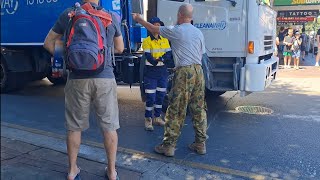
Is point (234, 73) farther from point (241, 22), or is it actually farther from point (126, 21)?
point (126, 21)

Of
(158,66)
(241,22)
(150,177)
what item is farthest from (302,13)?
(150,177)

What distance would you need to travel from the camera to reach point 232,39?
5.82m

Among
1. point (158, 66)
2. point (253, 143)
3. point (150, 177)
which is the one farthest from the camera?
point (158, 66)

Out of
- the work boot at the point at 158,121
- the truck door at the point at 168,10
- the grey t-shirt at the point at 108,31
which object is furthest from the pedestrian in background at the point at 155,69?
the grey t-shirt at the point at 108,31

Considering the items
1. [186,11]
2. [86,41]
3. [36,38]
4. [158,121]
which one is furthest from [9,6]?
[86,41]

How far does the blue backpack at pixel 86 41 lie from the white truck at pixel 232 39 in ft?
8.50

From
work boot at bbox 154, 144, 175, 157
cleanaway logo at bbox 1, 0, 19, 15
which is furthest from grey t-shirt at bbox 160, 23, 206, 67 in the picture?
cleanaway logo at bbox 1, 0, 19, 15

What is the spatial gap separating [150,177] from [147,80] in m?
1.91

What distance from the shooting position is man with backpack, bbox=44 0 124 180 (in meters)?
3.10

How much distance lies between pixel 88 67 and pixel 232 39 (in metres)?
3.32

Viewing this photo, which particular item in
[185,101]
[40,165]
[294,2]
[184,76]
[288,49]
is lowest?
[40,165]

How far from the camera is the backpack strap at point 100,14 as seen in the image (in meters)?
3.20

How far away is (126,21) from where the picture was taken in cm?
652

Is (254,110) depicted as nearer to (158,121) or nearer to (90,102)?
(158,121)
